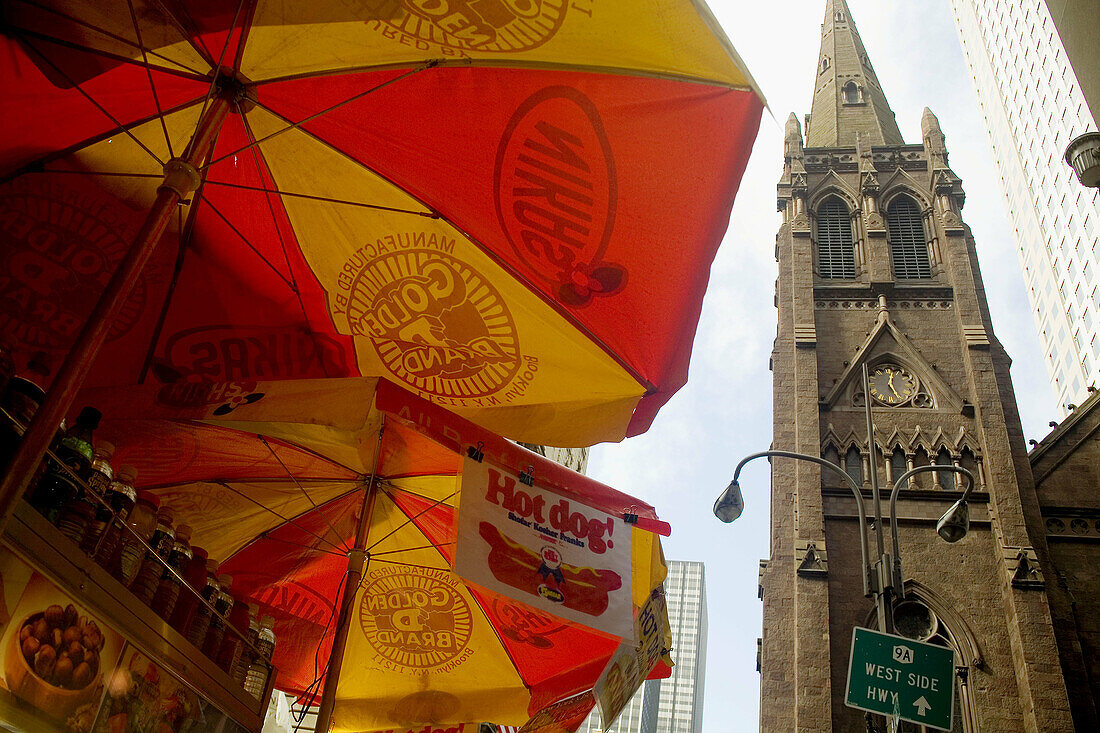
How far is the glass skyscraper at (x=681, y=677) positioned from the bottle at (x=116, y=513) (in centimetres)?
13464

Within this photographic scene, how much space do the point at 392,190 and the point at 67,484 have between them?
283cm

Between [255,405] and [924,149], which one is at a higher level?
[924,149]

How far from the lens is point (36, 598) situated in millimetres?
3373

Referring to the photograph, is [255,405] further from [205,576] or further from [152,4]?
[152,4]

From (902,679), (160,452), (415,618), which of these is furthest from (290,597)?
(902,679)

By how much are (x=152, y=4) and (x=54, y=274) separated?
1.76 meters

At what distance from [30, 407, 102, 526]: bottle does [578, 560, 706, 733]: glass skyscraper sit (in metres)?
135

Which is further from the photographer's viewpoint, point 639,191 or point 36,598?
point 639,191

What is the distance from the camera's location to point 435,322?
5.96m

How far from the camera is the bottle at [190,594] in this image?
4.66 meters

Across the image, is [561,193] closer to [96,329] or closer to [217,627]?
[96,329]

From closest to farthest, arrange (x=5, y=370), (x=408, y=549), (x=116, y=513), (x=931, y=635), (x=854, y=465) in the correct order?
1. (x=5, y=370)
2. (x=116, y=513)
3. (x=408, y=549)
4. (x=931, y=635)
5. (x=854, y=465)

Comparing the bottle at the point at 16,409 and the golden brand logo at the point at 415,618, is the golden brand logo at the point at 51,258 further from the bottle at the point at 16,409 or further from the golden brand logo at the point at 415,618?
the golden brand logo at the point at 415,618

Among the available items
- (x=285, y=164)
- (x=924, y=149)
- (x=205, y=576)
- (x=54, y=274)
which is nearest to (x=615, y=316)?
(x=285, y=164)
